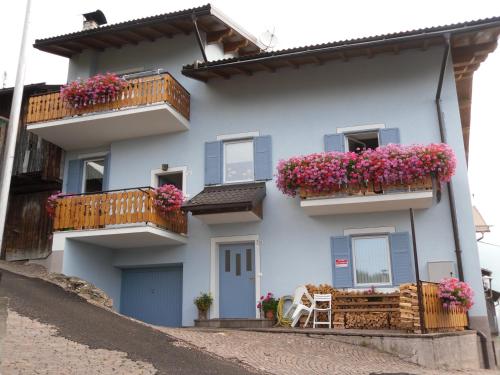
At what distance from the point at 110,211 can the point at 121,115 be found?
2.71 meters

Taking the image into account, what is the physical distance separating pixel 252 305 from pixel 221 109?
5.53 m

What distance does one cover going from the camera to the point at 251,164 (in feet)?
48.2

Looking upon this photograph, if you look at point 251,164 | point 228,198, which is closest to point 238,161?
point 251,164

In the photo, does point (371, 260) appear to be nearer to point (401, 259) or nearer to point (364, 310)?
point (401, 259)

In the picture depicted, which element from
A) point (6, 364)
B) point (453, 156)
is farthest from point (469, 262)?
point (6, 364)

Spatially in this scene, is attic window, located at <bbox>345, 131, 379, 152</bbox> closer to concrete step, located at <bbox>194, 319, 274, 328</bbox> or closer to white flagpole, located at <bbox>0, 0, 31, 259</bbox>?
concrete step, located at <bbox>194, 319, 274, 328</bbox>

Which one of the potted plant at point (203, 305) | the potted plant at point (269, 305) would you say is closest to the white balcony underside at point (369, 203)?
the potted plant at point (269, 305)

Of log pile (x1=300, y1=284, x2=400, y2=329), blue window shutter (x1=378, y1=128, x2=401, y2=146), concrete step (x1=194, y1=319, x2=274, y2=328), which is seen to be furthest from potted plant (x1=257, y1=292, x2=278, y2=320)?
blue window shutter (x1=378, y1=128, x2=401, y2=146)

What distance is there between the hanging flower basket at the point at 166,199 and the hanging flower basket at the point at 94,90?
3115mm

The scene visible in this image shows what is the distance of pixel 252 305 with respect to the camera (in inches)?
538

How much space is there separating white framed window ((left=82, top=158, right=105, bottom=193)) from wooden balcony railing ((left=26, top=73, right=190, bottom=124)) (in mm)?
1905

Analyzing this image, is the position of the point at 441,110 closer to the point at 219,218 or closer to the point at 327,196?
the point at 327,196

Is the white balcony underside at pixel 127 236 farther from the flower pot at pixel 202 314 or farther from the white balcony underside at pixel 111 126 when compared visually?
the white balcony underside at pixel 111 126

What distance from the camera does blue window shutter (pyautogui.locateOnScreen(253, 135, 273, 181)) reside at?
14336 millimetres
